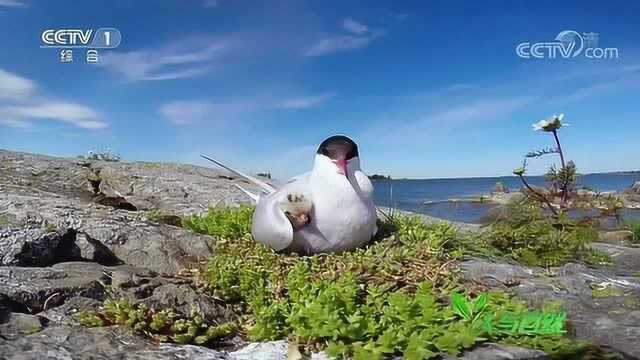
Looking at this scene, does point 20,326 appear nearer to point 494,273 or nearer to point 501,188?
point 494,273

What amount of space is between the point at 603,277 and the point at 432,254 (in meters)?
1.07

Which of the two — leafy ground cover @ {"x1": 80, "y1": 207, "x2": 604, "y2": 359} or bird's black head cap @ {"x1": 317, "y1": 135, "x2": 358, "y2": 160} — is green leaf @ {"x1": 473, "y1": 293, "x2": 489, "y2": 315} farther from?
bird's black head cap @ {"x1": 317, "y1": 135, "x2": 358, "y2": 160}

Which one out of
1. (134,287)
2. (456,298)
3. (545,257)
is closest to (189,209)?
(134,287)

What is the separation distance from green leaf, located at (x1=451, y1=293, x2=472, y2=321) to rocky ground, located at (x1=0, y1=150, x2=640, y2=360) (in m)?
0.25

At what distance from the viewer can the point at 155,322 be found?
8.00ft

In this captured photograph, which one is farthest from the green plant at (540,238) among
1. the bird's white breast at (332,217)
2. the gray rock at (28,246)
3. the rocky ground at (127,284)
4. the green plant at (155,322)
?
the gray rock at (28,246)

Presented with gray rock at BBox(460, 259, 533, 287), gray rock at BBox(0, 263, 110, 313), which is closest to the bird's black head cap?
gray rock at BBox(460, 259, 533, 287)

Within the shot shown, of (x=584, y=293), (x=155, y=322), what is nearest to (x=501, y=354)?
(x=584, y=293)

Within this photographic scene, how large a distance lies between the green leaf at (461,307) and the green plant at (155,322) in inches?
43.2

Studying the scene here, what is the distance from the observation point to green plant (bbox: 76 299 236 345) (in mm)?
2422

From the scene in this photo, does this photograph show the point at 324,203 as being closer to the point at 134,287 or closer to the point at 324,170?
the point at 324,170

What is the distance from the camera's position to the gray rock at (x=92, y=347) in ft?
6.84

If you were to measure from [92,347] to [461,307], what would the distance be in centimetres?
163

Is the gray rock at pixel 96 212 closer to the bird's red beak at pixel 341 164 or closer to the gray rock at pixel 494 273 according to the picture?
the bird's red beak at pixel 341 164
